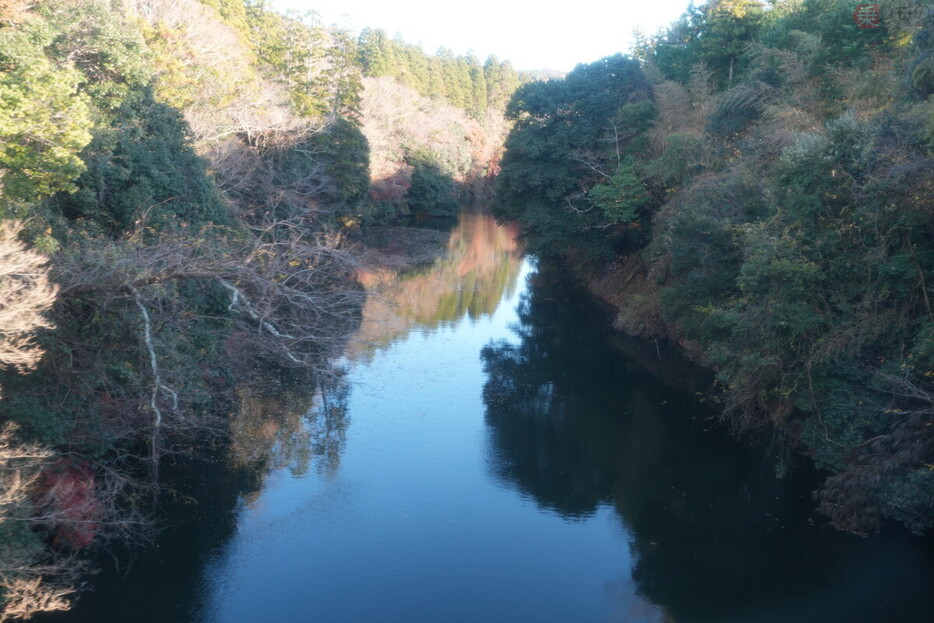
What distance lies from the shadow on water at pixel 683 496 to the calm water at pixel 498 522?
0.15ft

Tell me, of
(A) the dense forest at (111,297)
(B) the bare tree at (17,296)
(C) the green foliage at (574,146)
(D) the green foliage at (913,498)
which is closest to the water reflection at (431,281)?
(C) the green foliage at (574,146)

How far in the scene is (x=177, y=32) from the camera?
77.8ft

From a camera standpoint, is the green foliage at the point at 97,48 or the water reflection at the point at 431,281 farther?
the water reflection at the point at 431,281

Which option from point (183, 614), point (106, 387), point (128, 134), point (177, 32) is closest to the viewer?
point (183, 614)

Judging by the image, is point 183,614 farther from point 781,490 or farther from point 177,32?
point 177,32

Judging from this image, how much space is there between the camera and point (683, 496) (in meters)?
13.6

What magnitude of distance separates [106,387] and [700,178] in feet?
50.7

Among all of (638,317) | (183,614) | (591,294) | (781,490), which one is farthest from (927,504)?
(591,294)

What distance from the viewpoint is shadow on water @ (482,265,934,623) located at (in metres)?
10.5

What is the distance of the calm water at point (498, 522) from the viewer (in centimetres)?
1027

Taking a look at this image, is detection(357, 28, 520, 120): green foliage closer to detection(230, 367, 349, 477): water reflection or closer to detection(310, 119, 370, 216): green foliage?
detection(310, 119, 370, 216): green foliage

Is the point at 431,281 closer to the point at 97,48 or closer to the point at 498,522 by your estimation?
the point at 97,48

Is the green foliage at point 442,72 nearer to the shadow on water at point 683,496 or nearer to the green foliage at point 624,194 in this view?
the green foliage at point 624,194

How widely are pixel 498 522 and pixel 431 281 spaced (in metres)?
20.9
